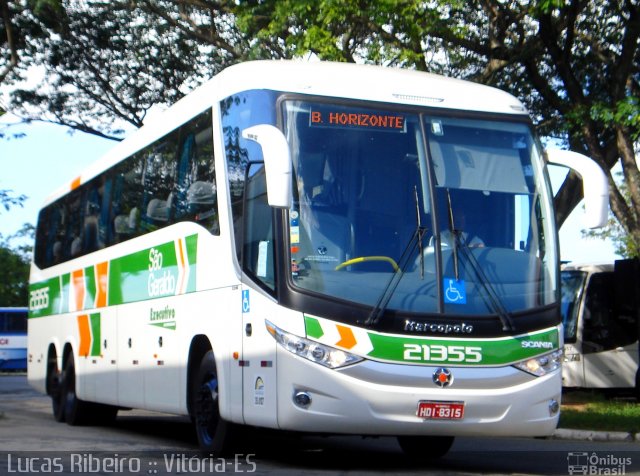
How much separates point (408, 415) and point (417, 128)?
256cm

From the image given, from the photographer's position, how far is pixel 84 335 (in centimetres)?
1659

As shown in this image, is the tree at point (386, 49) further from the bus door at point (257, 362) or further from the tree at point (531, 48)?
the bus door at point (257, 362)

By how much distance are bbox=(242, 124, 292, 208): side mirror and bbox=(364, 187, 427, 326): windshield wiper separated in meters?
1.11

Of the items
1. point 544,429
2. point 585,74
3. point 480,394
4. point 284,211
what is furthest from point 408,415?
point 585,74

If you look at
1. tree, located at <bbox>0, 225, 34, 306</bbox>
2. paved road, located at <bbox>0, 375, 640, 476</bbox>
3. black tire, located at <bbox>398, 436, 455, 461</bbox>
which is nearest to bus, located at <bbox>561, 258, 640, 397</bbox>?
paved road, located at <bbox>0, 375, 640, 476</bbox>

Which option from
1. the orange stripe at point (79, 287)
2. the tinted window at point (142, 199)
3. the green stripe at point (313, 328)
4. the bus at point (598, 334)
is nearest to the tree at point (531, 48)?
the bus at point (598, 334)

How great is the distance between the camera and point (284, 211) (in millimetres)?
10148

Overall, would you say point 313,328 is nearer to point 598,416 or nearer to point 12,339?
point 598,416

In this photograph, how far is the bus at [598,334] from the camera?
22.4 m

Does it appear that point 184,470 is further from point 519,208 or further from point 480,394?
point 519,208

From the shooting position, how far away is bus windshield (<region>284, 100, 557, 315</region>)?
33.0 ft

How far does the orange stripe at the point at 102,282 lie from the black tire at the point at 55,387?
2625mm

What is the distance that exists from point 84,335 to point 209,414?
5.63 metres

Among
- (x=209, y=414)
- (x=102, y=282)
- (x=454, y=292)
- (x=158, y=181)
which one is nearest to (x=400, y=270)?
(x=454, y=292)
